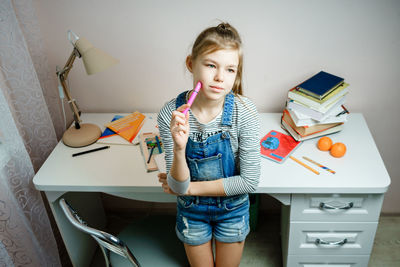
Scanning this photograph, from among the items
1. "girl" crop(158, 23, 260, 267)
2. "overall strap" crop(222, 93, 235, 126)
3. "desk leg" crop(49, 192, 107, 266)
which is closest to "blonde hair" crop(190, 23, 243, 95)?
"girl" crop(158, 23, 260, 267)

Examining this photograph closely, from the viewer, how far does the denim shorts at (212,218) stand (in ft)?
3.74

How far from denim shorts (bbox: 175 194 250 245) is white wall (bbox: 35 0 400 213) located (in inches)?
26.7

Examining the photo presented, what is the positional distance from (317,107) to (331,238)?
53cm

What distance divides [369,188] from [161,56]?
1017 mm

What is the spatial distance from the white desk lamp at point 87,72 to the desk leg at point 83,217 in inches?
10.6

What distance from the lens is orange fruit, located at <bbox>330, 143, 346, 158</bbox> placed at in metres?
1.35

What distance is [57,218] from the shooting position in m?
1.42

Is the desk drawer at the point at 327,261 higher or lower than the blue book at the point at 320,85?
lower

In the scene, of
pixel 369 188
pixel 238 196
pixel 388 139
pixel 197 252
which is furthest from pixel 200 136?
pixel 388 139

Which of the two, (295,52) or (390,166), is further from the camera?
(390,166)

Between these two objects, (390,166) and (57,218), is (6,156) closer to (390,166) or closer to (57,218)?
(57,218)

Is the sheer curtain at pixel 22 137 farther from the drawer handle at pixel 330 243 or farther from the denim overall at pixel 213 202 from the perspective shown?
the drawer handle at pixel 330 243

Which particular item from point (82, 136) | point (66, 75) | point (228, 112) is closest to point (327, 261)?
point (228, 112)

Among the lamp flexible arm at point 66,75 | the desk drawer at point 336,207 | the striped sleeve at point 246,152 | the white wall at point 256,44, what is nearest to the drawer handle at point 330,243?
the desk drawer at point 336,207
